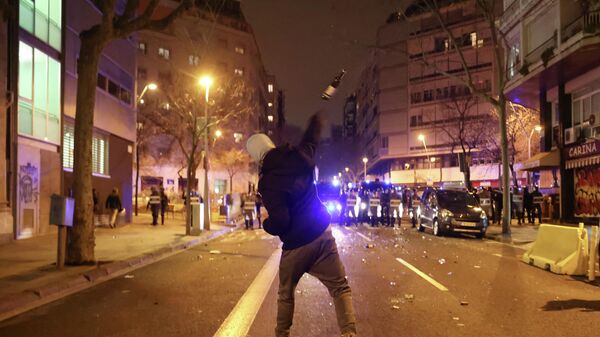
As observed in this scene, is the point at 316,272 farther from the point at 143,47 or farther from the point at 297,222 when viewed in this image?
the point at 143,47

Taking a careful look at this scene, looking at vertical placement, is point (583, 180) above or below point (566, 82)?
below

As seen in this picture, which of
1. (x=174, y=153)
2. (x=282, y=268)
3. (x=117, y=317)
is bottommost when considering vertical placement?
(x=117, y=317)

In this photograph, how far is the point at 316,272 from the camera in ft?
15.5

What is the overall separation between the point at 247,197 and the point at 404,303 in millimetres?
18383

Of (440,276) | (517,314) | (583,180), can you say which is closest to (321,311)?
(517,314)

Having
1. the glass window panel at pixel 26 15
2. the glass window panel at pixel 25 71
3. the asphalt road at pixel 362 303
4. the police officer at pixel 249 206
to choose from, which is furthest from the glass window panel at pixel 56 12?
the asphalt road at pixel 362 303

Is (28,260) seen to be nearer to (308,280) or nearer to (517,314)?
(308,280)

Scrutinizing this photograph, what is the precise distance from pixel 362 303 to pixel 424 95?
6705cm

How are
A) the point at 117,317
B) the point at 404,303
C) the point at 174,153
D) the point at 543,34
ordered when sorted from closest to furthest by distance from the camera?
the point at 117,317
the point at 404,303
the point at 543,34
the point at 174,153

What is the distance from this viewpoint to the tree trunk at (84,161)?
37.8 ft

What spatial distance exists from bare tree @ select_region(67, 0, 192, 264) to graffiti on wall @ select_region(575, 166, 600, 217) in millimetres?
18465

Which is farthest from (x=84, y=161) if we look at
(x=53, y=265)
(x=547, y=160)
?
(x=547, y=160)

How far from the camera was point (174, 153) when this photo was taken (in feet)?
195

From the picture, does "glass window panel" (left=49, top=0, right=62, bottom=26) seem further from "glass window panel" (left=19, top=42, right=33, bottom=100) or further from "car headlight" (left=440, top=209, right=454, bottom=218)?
"car headlight" (left=440, top=209, right=454, bottom=218)
